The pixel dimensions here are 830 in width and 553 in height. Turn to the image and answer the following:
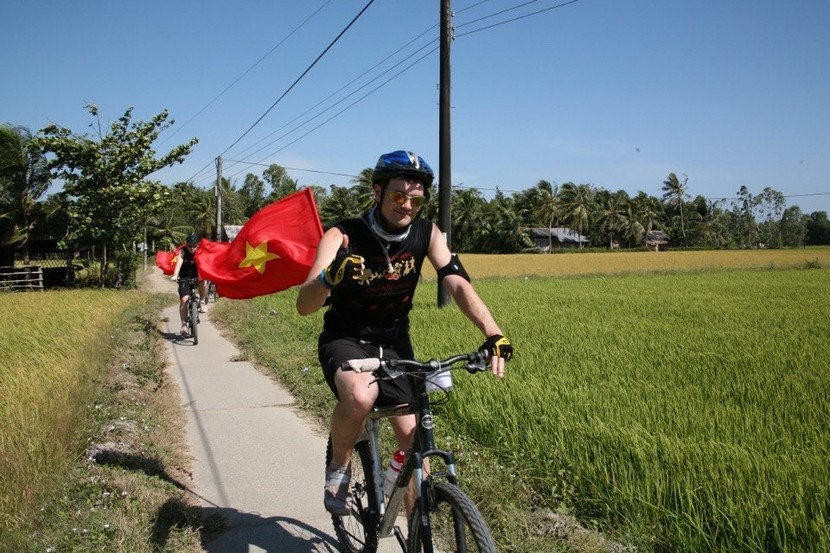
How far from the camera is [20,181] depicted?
25.3 m

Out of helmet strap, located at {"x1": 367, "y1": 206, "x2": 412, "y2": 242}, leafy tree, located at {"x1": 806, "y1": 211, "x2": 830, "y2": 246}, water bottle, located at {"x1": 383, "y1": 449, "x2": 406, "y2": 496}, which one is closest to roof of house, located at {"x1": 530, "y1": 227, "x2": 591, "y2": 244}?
leafy tree, located at {"x1": 806, "y1": 211, "x2": 830, "y2": 246}

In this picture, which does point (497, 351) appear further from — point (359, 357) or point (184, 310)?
point (184, 310)

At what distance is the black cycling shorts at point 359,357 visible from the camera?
296 cm

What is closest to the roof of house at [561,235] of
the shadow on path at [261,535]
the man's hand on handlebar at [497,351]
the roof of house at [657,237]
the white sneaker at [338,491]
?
the roof of house at [657,237]

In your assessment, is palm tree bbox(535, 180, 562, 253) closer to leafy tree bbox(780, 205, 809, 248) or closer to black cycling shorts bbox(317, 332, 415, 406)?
leafy tree bbox(780, 205, 809, 248)

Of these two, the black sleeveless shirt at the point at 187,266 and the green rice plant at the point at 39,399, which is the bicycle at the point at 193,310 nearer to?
the black sleeveless shirt at the point at 187,266

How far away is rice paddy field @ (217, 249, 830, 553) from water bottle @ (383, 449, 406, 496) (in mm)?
834

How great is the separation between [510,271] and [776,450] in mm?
34281

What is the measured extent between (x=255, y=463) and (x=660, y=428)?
285 cm

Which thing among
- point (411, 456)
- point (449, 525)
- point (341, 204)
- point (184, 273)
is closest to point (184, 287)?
point (184, 273)

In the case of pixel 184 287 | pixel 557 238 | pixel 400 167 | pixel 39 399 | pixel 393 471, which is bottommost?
pixel 39 399

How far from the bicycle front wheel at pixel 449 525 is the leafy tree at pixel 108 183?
2448cm

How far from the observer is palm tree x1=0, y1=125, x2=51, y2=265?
2520 centimetres

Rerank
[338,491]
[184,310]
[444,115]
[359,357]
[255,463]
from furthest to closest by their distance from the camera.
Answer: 1. [444,115]
2. [184,310]
3. [255,463]
4. [338,491]
5. [359,357]
